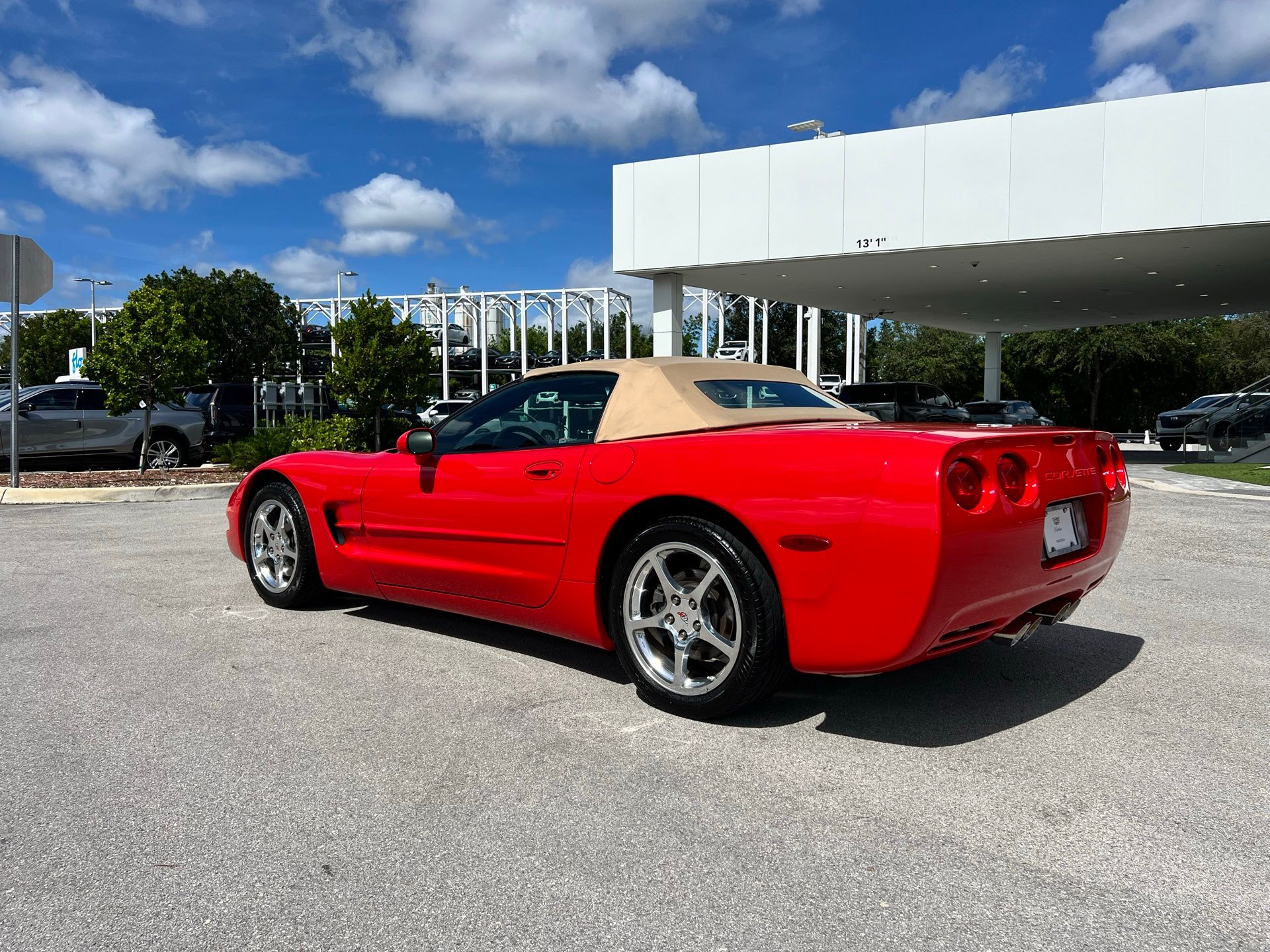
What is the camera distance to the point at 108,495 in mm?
12227

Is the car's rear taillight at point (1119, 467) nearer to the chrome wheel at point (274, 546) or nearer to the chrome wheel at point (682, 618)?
the chrome wheel at point (682, 618)

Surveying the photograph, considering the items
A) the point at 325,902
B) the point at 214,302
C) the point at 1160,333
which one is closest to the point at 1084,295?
the point at 1160,333

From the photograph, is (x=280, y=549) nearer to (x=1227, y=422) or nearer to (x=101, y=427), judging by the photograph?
(x=101, y=427)

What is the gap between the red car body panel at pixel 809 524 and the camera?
3057mm

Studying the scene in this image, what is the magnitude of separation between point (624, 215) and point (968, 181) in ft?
22.6

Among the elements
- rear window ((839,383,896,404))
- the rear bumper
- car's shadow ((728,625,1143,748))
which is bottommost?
car's shadow ((728,625,1143,748))

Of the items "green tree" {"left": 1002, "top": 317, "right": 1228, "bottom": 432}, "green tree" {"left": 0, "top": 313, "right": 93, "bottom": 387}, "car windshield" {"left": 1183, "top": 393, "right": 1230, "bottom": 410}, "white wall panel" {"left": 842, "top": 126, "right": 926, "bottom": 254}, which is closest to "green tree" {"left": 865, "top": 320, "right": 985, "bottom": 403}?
"green tree" {"left": 1002, "top": 317, "right": 1228, "bottom": 432}

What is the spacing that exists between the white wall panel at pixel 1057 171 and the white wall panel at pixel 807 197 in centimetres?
312

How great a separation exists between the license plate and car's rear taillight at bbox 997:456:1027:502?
0.16 metres

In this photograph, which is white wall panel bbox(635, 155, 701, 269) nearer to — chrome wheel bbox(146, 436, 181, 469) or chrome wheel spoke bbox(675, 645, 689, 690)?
chrome wheel bbox(146, 436, 181, 469)

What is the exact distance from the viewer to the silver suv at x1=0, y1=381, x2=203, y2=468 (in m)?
15.0

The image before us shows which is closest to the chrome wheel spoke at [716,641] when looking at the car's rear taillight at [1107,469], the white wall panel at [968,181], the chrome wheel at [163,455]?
the car's rear taillight at [1107,469]

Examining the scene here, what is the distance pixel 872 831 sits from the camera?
270 cm

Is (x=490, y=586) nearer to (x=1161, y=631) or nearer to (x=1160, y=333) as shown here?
(x=1161, y=631)
